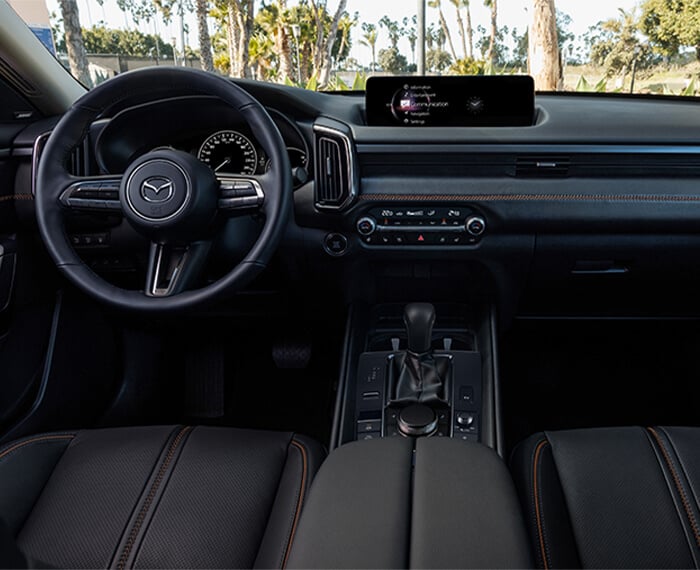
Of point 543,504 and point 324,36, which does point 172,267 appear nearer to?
point 543,504

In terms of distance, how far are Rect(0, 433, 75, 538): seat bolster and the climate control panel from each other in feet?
3.12

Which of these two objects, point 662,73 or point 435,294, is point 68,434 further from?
point 662,73

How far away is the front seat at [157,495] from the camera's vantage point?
108cm

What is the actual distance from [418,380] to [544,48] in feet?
5.11

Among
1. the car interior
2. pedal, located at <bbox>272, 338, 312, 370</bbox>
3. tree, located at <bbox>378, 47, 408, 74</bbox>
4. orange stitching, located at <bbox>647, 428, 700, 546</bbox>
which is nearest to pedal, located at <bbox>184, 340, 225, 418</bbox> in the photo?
the car interior

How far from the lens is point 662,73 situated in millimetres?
2102

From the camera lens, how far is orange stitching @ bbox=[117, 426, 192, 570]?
42.1 inches

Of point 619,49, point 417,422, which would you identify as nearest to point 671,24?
point 619,49

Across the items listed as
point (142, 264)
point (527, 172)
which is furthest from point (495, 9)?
point (142, 264)

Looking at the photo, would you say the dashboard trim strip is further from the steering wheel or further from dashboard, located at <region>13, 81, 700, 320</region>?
the steering wheel

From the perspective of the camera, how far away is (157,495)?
3.91 feet

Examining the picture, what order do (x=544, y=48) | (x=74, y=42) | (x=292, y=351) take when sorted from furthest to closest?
(x=544, y=48)
(x=292, y=351)
(x=74, y=42)

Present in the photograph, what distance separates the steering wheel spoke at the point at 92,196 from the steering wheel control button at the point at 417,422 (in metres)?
0.85

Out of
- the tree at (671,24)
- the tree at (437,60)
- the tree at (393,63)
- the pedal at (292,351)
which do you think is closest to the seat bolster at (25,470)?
the pedal at (292,351)
